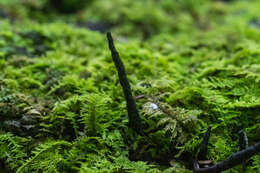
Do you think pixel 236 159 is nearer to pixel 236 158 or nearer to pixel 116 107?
pixel 236 158

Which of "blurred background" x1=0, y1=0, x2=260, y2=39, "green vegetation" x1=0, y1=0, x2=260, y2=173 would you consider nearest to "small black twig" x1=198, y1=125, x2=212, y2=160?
"green vegetation" x1=0, y1=0, x2=260, y2=173

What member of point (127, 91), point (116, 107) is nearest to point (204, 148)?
point (127, 91)

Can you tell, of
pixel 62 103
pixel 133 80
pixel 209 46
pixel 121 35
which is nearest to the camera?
pixel 62 103

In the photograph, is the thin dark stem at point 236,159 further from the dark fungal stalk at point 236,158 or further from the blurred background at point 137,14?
the blurred background at point 137,14

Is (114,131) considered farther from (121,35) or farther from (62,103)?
(121,35)

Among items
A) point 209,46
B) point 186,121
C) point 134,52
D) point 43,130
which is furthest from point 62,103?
point 209,46

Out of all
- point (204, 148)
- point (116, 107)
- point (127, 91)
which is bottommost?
point (204, 148)

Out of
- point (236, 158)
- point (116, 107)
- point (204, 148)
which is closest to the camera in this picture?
point (236, 158)

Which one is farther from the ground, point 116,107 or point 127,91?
point 127,91

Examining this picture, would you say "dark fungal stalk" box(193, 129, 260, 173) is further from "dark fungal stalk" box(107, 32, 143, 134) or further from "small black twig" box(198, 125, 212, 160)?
"dark fungal stalk" box(107, 32, 143, 134)
